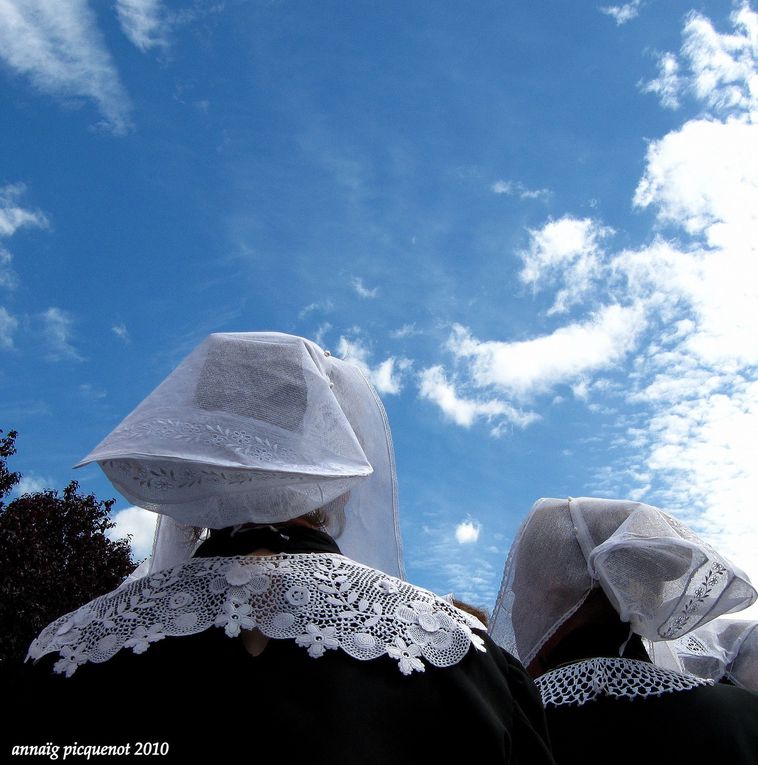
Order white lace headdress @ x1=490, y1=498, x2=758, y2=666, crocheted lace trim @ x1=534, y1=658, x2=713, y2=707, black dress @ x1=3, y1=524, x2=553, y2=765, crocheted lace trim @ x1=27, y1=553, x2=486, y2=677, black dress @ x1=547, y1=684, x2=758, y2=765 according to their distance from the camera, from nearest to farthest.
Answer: black dress @ x1=3, y1=524, x2=553, y2=765 < crocheted lace trim @ x1=27, y1=553, x2=486, y2=677 < black dress @ x1=547, y1=684, x2=758, y2=765 < crocheted lace trim @ x1=534, y1=658, x2=713, y2=707 < white lace headdress @ x1=490, y1=498, x2=758, y2=666

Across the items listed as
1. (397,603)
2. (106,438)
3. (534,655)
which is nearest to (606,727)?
(534,655)

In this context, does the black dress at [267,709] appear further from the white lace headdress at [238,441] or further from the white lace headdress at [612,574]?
the white lace headdress at [612,574]

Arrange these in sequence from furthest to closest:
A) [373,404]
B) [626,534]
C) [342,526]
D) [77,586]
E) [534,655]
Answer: [77,586] < [534,655] < [626,534] < [373,404] < [342,526]

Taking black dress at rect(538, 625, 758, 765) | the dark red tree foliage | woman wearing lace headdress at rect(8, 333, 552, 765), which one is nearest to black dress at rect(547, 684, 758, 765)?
black dress at rect(538, 625, 758, 765)

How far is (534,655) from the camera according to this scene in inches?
96.8

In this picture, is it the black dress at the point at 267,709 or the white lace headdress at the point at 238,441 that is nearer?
the black dress at the point at 267,709

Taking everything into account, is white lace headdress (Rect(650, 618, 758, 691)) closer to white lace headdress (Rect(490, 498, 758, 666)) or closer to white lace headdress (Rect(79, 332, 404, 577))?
white lace headdress (Rect(490, 498, 758, 666))

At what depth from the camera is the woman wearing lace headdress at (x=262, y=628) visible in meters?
1.37

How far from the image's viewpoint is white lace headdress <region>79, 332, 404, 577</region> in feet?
5.14

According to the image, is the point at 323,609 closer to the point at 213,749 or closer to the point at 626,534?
the point at 213,749

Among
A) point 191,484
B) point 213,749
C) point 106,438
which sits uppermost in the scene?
point 106,438

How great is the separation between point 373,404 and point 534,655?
1041mm

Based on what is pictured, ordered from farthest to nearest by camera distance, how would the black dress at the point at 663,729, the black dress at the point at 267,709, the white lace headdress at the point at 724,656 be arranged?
the white lace headdress at the point at 724,656, the black dress at the point at 663,729, the black dress at the point at 267,709

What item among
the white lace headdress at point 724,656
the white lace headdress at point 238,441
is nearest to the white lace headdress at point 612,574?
the white lace headdress at point 238,441
